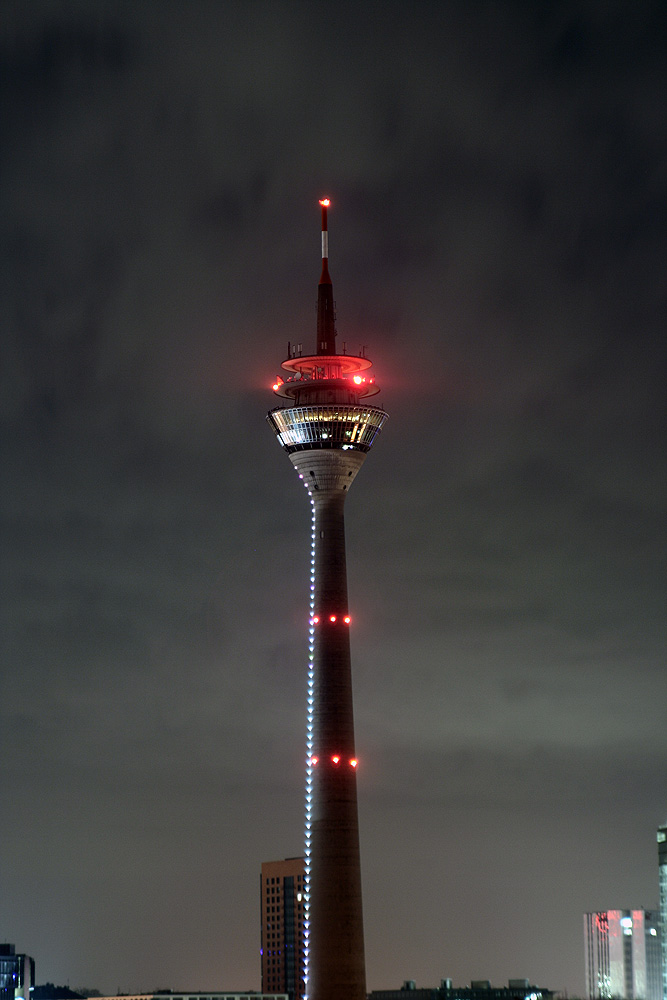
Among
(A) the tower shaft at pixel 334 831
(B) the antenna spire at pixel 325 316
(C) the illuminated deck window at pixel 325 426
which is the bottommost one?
(A) the tower shaft at pixel 334 831

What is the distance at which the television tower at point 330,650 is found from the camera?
177 m

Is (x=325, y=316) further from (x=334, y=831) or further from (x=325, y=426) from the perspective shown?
(x=334, y=831)

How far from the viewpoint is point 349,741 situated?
179 metres

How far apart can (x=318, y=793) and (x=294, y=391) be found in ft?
141

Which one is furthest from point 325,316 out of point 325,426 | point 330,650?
point 330,650

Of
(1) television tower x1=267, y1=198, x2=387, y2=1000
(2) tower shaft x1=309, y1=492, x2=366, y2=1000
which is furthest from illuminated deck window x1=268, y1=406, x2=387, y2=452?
(2) tower shaft x1=309, y1=492, x2=366, y2=1000

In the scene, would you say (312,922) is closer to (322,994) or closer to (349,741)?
(322,994)

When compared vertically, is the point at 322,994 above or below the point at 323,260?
below

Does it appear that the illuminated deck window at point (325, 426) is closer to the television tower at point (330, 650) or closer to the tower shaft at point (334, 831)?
the television tower at point (330, 650)

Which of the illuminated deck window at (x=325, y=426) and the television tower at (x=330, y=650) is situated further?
the illuminated deck window at (x=325, y=426)

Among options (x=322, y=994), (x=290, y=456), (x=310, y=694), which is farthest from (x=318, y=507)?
(x=322, y=994)

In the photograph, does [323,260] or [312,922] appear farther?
[323,260]

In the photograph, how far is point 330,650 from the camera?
7126 inches

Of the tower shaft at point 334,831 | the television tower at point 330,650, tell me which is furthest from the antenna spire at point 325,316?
the tower shaft at point 334,831
